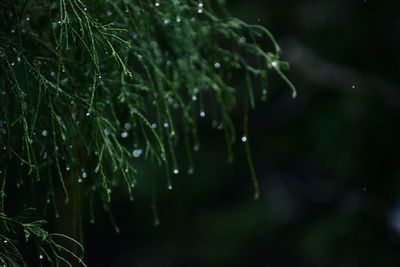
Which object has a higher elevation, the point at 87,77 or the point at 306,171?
the point at 87,77

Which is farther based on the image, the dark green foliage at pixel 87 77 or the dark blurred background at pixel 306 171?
the dark blurred background at pixel 306 171

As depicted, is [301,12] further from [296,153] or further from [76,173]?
[76,173]

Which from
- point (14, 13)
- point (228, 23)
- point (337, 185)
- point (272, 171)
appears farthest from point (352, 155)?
point (14, 13)

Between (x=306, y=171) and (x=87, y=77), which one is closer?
(x=87, y=77)

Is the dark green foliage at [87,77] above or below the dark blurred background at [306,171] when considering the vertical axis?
above

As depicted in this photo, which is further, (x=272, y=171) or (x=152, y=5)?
(x=272, y=171)
